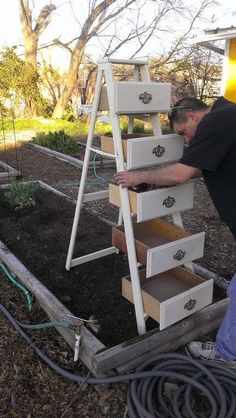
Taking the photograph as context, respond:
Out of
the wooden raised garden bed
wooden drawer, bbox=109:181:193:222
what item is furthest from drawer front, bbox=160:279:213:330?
wooden drawer, bbox=109:181:193:222

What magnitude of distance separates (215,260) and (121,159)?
74.3 inches

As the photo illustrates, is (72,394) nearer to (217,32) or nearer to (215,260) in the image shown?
(215,260)

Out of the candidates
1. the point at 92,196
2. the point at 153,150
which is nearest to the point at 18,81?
the point at 92,196

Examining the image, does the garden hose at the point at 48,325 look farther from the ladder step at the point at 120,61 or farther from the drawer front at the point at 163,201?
the ladder step at the point at 120,61

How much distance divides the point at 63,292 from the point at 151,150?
4.82 feet

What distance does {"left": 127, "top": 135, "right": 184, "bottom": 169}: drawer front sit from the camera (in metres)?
2.33

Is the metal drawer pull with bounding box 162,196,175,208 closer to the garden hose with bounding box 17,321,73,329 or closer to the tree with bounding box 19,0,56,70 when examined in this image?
the garden hose with bounding box 17,321,73,329

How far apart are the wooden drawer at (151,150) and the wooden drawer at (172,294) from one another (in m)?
0.87

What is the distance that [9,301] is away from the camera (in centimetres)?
310

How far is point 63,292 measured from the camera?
311 cm

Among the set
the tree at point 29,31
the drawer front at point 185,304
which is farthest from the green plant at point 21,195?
the tree at point 29,31

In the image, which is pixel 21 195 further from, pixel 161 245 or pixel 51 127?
pixel 51 127

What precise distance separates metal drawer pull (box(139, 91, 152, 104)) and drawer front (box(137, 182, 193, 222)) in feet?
1.93

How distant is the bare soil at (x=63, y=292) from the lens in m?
2.21
